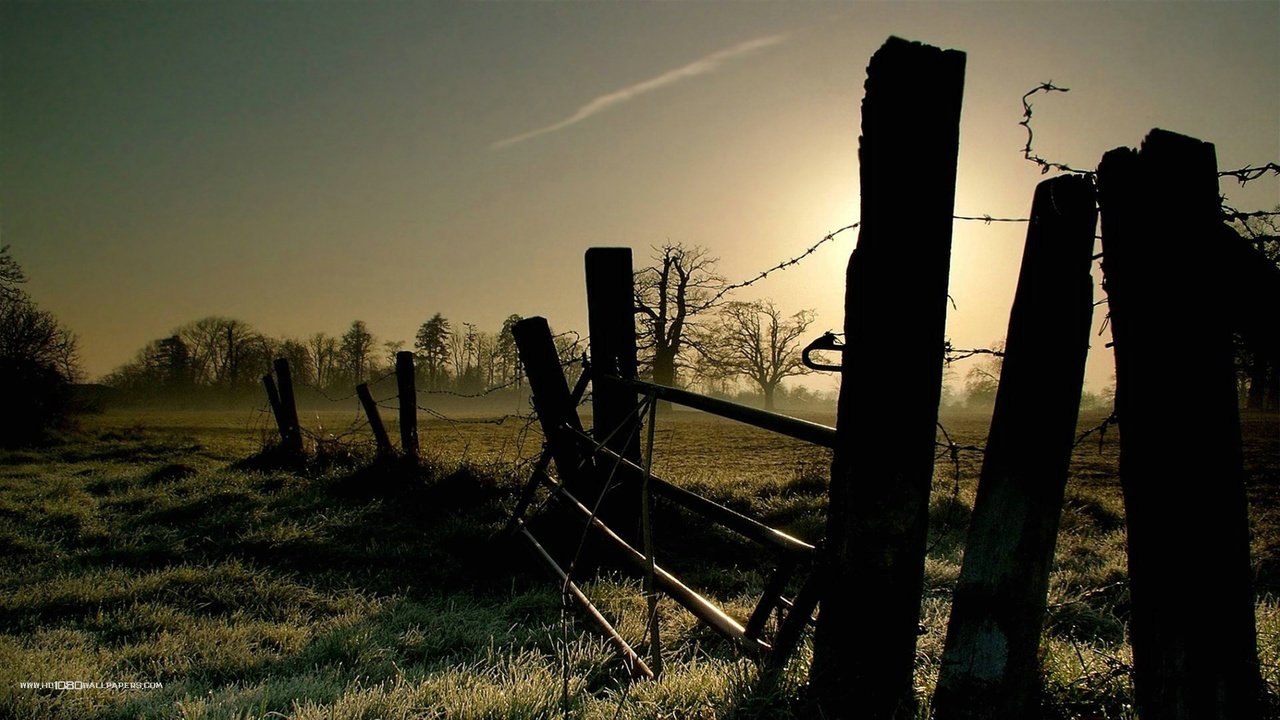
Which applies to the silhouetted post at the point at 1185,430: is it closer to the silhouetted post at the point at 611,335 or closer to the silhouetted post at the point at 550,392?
the silhouetted post at the point at 611,335

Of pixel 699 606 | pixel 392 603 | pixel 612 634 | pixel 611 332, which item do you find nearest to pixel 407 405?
pixel 392 603

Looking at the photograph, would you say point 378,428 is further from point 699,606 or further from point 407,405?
point 699,606

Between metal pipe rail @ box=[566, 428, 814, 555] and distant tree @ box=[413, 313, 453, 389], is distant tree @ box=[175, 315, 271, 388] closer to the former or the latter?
distant tree @ box=[413, 313, 453, 389]

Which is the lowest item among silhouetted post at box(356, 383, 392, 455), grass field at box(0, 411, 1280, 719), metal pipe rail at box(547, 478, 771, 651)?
grass field at box(0, 411, 1280, 719)

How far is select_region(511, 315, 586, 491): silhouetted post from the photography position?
17.5 ft

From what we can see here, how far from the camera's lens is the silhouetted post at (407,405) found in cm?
877

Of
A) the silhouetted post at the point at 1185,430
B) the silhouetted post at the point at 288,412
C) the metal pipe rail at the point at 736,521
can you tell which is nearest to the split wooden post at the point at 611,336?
the metal pipe rail at the point at 736,521

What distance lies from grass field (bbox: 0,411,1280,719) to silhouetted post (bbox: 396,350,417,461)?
0.36 meters

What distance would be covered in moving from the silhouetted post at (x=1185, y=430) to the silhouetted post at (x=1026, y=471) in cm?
12

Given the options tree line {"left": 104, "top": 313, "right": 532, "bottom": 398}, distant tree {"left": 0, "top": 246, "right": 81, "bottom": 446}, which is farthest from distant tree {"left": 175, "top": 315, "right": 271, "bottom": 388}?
distant tree {"left": 0, "top": 246, "right": 81, "bottom": 446}

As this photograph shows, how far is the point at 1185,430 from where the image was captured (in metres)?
1.69

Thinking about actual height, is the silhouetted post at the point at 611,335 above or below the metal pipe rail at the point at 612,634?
above

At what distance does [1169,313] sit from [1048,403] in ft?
1.18

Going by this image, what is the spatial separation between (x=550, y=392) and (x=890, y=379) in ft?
12.1
